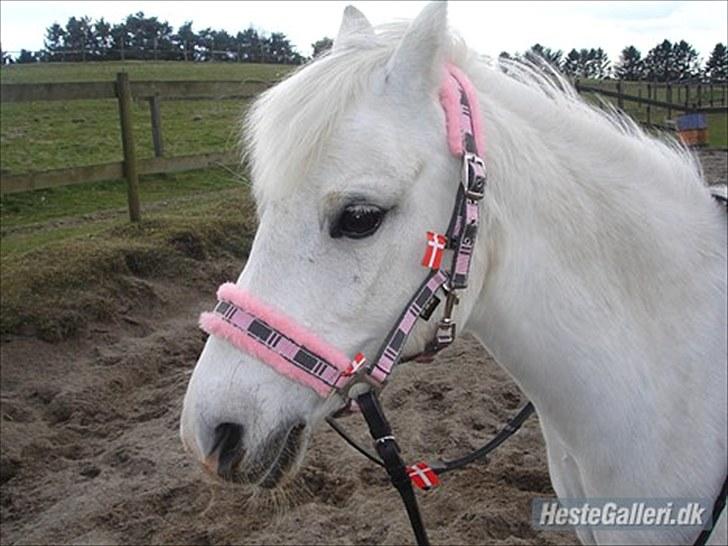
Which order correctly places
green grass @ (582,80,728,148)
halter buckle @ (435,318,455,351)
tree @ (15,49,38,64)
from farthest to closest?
tree @ (15,49,38,64) → green grass @ (582,80,728,148) → halter buckle @ (435,318,455,351)

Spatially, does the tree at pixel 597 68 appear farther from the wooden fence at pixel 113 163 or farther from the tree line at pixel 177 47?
the tree line at pixel 177 47

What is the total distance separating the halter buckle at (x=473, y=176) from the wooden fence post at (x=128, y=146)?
22.1ft

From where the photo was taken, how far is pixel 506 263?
5.54 feet

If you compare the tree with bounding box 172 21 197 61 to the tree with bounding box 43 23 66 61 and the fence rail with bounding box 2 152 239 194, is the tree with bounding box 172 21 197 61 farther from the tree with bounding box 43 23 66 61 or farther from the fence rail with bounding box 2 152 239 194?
the fence rail with bounding box 2 152 239 194

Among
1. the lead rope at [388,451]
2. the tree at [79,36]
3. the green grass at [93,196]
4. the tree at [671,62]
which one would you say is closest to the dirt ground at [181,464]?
the lead rope at [388,451]

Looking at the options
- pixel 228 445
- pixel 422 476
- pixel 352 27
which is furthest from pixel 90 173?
pixel 228 445

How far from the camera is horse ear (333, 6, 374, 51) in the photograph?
179cm

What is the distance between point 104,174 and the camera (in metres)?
7.73

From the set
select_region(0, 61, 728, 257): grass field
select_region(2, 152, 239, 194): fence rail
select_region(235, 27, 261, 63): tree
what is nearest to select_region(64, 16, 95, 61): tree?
select_region(235, 27, 261, 63): tree

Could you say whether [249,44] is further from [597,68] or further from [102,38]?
[597,68]

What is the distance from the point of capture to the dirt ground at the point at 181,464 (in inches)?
136

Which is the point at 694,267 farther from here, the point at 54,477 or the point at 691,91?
the point at 691,91

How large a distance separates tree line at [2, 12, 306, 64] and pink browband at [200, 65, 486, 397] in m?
35.0

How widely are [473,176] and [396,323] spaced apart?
A: 0.38 m
